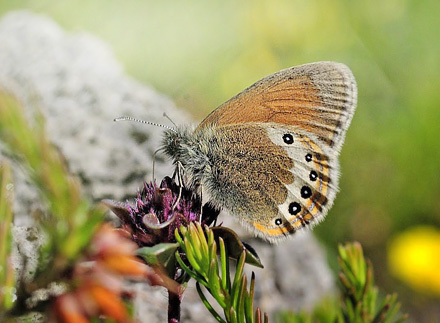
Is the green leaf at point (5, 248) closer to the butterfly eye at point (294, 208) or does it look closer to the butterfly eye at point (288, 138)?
the butterfly eye at point (294, 208)

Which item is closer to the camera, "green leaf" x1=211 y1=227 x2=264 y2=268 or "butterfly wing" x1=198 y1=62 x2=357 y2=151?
"green leaf" x1=211 y1=227 x2=264 y2=268

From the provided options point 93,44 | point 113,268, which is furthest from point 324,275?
point 113,268

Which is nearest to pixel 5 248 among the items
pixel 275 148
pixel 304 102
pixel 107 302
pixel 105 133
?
pixel 107 302

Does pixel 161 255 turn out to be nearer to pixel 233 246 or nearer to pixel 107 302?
pixel 233 246

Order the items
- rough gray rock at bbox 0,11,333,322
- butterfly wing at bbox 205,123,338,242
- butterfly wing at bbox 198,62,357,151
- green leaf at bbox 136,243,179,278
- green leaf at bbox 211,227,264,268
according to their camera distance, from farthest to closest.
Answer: rough gray rock at bbox 0,11,333,322 → butterfly wing at bbox 198,62,357,151 → butterfly wing at bbox 205,123,338,242 → green leaf at bbox 211,227,264,268 → green leaf at bbox 136,243,179,278

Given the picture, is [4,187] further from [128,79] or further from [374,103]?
[374,103]

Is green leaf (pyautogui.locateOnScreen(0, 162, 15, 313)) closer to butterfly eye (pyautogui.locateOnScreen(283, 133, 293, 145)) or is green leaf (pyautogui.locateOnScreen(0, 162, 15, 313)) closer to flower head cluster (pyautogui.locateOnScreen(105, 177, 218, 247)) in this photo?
flower head cluster (pyautogui.locateOnScreen(105, 177, 218, 247))

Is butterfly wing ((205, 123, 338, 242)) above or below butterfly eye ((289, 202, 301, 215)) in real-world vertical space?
above

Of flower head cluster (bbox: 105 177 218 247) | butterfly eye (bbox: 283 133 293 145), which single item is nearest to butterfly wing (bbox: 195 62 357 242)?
butterfly eye (bbox: 283 133 293 145)
